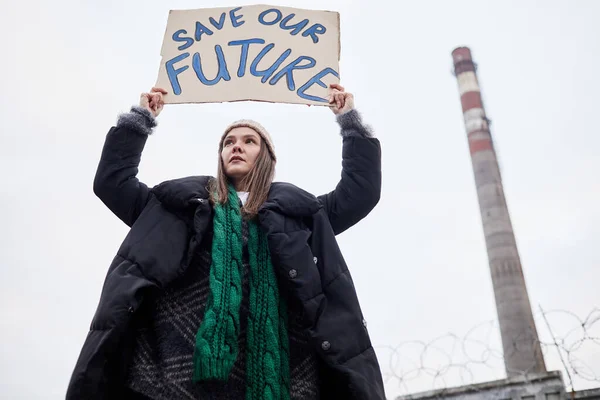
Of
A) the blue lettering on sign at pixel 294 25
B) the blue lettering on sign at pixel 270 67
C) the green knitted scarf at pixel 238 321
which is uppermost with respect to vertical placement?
the blue lettering on sign at pixel 294 25

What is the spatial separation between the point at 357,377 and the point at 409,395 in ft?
18.4

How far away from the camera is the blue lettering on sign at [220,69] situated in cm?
249

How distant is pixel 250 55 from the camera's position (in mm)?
2592

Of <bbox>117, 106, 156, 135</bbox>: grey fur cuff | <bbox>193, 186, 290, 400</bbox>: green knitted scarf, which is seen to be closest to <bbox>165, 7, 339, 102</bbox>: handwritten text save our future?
<bbox>117, 106, 156, 135</bbox>: grey fur cuff

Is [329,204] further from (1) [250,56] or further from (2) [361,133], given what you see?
(1) [250,56]

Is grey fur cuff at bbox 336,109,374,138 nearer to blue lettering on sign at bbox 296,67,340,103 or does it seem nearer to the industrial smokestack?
blue lettering on sign at bbox 296,67,340,103

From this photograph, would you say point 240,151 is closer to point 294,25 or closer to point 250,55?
point 250,55

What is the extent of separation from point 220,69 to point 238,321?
4.37ft

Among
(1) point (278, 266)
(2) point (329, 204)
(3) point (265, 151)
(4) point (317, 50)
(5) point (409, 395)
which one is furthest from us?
(5) point (409, 395)

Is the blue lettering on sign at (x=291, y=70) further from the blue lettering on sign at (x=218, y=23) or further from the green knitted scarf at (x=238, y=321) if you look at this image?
the green knitted scarf at (x=238, y=321)

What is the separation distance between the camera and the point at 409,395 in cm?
674

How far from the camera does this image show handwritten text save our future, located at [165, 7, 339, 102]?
247cm

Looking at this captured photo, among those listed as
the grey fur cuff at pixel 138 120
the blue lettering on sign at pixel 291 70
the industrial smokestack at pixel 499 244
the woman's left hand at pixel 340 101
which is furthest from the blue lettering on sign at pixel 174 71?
the industrial smokestack at pixel 499 244

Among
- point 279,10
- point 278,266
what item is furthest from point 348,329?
point 279,10
